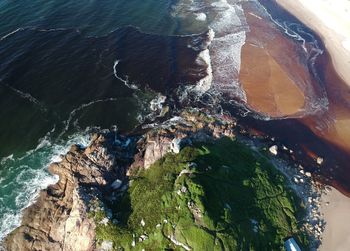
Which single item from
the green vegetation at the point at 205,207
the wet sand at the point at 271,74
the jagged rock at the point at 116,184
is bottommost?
the wet sand at the point at 271,74

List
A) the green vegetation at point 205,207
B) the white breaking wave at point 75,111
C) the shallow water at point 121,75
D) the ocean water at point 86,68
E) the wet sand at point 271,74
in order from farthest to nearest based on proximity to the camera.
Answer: the wet sand at point 271,74, the white breaking wave at point 75,111, the shallow water at point 121,75, the ocean water at point 86,68, the green vegetation at point 205,207

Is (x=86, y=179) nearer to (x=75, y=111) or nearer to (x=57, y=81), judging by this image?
(x=75, y=111)

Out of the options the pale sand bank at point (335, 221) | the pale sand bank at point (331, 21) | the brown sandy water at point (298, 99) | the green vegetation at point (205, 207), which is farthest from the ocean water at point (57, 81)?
the pale sand bank at point (331, 21)

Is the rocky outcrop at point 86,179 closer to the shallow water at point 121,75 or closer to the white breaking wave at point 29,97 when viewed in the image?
the shallow water at point 121,75

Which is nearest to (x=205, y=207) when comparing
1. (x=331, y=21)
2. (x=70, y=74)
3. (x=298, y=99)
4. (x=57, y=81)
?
(x=298, y=99)

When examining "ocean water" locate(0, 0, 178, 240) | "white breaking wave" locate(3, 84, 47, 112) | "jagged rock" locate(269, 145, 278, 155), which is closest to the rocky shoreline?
"jagged rock" locate(269, 145, 278, 155)

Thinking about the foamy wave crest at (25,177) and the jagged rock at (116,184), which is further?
the jagged rock at (116,184)
